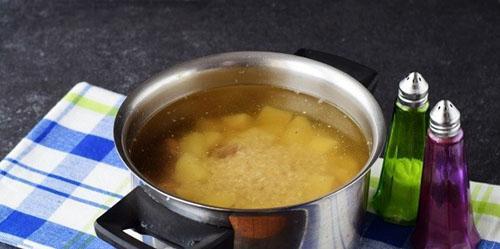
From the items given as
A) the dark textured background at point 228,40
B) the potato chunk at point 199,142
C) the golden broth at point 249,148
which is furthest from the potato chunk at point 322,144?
the dark textured background at point 228,40

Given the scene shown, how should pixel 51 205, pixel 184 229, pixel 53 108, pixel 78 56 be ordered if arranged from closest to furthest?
pixel 184 229, pixel 51 205, pixel 53 108, pixel 78 56

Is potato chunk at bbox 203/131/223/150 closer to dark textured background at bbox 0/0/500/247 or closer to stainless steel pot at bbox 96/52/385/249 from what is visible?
stainless steel pot at bbox 96/52/385/249

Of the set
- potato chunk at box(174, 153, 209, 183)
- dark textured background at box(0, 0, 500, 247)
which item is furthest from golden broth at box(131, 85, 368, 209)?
dark textured background at box(0, 0, 500, 247)

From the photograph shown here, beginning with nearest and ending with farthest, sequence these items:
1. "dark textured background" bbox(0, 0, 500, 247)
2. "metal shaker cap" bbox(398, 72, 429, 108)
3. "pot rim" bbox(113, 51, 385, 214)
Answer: "pot rim" bbox(113, 51, 385, 214) → "metal shaker cap" bbox(398, 72, 429, 108) → "dark textured background" bbox(0, 0, 500, 247)

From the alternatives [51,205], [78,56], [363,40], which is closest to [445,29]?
[363,40]

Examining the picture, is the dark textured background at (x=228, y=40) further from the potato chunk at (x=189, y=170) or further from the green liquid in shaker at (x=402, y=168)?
the potato chunk at (x=189, y=170)

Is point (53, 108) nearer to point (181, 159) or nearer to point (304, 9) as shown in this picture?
point (181, 159)
